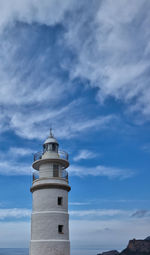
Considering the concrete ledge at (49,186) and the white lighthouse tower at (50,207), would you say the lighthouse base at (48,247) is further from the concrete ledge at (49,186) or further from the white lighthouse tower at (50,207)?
the concrete ledge at (49,186)

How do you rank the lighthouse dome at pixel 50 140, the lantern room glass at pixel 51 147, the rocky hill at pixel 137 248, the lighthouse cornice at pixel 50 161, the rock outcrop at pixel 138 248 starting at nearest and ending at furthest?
the lighthouse cornice at pixel 50 161 → the lantern room glass at pixel 51 147 → the lighthouse dome at pixel 50 140 → the rock outcrop at pixel 138 248 → the rocky hill at pixel 137 248

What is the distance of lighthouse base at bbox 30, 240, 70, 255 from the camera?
20.6m

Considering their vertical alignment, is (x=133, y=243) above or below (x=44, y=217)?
below

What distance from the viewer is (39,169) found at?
23.8 meters

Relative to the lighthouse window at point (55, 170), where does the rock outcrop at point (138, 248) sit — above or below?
below

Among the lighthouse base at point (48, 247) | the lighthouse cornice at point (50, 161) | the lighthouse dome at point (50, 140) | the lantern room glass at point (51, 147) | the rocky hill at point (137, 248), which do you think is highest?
the lighthouse dome at point (50, 140)

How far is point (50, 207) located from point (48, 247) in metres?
3.02

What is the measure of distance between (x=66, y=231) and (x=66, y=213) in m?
1.44

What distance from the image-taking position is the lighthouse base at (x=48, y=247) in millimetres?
20562

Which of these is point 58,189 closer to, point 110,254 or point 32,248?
point 32,248

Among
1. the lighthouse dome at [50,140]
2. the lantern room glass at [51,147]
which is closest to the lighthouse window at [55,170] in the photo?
the lantern room glass at [51,147]

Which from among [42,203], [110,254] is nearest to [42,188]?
[42,203]

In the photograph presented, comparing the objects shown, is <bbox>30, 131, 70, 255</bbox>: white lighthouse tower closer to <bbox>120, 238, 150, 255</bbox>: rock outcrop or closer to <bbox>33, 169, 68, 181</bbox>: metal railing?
<bbox>33, 169, 68, 181</bbox>: metal railing

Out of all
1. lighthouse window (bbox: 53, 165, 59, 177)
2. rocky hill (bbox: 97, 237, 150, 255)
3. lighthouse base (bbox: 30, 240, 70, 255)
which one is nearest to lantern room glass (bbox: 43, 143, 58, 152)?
lighthouse window (bbox: 53, 165, 59, 177)
